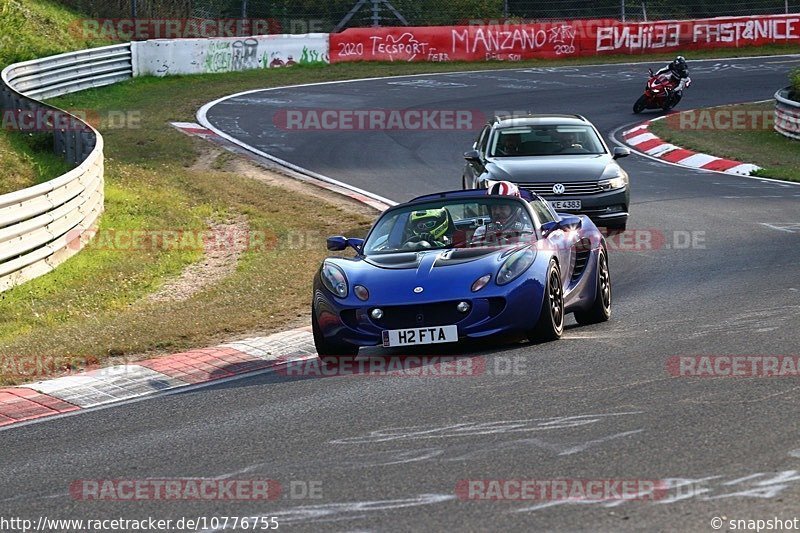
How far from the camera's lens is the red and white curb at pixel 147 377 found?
8.95 meters

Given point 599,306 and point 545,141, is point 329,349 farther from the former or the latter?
point 545,141

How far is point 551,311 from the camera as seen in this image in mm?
9789

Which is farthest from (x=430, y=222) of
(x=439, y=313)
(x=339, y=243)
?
(x=439, y=313)

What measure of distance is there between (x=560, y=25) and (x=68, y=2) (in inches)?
625

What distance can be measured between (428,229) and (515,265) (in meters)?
1.24

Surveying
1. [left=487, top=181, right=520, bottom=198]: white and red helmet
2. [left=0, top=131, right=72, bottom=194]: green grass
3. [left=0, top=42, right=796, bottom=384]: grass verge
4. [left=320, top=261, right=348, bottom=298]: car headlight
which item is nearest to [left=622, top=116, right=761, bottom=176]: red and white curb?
[left=0, top=42, right=796, bottom=384]: grass verge

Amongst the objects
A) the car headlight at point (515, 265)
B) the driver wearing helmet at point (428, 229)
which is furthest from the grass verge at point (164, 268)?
the car headlight at point (515, 265)

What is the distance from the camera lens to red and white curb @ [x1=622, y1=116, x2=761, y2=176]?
77.3 ft

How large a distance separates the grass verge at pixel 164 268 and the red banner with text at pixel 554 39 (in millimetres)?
11151

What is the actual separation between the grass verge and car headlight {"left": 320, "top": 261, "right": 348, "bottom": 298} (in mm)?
1433

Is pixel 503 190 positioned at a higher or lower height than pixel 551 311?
higher

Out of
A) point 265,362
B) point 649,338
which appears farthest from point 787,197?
point 265,362

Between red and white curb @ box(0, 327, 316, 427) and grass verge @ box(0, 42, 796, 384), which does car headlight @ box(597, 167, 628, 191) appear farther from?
red and white curb @ box(0, 327, 316, 427)

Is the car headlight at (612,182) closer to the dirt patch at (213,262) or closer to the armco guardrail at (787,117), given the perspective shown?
the dirt patch at (213,262)
